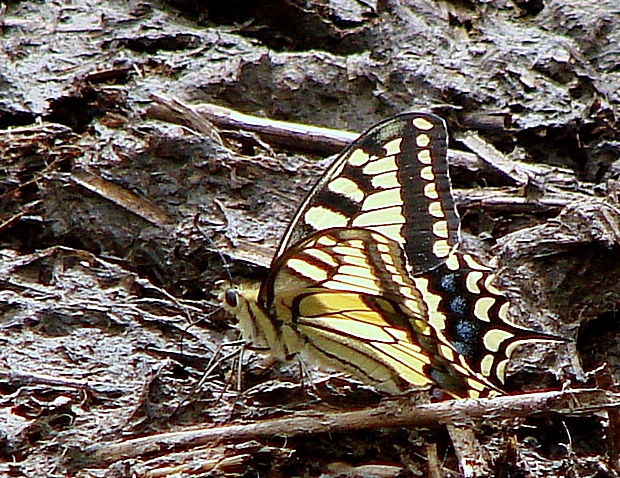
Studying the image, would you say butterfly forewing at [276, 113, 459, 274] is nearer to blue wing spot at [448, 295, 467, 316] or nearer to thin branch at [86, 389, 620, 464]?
blue wing spot at [448, 295, 467, 316]

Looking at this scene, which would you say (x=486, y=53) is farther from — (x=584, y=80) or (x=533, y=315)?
(x=533, y=315)

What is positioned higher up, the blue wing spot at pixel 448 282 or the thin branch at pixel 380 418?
the blue wing spot at pixel 448 282

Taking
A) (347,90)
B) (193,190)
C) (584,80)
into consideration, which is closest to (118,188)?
(193,190)

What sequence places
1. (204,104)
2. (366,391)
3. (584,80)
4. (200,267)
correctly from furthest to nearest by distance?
(584,80) → (204,104) → (200,267) → (366,391)

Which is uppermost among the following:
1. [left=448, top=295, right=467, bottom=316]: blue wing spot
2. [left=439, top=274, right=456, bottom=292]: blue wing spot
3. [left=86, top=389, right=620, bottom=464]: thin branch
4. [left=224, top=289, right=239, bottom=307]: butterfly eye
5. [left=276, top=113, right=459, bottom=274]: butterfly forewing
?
[left=276, top=113, right=459, bottom=274]: butterfly forewing

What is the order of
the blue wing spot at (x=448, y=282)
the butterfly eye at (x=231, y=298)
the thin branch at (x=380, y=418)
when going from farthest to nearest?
1. the blue wing spot at (x=448, y=282)
2. the butterfly eye at (x=231, y=298)
3. the thin branch at (x=380, y=418)

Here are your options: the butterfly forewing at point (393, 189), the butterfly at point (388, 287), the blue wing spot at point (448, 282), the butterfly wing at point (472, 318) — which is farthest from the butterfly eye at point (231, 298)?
the blue wing spot at point (448, 282)

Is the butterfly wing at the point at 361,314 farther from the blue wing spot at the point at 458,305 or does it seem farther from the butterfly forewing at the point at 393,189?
the butterfly forewing at the point at 393,189

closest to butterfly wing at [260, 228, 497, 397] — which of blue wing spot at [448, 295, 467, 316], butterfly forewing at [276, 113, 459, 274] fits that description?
blue wing spot at [448, 295, 467, 316]
